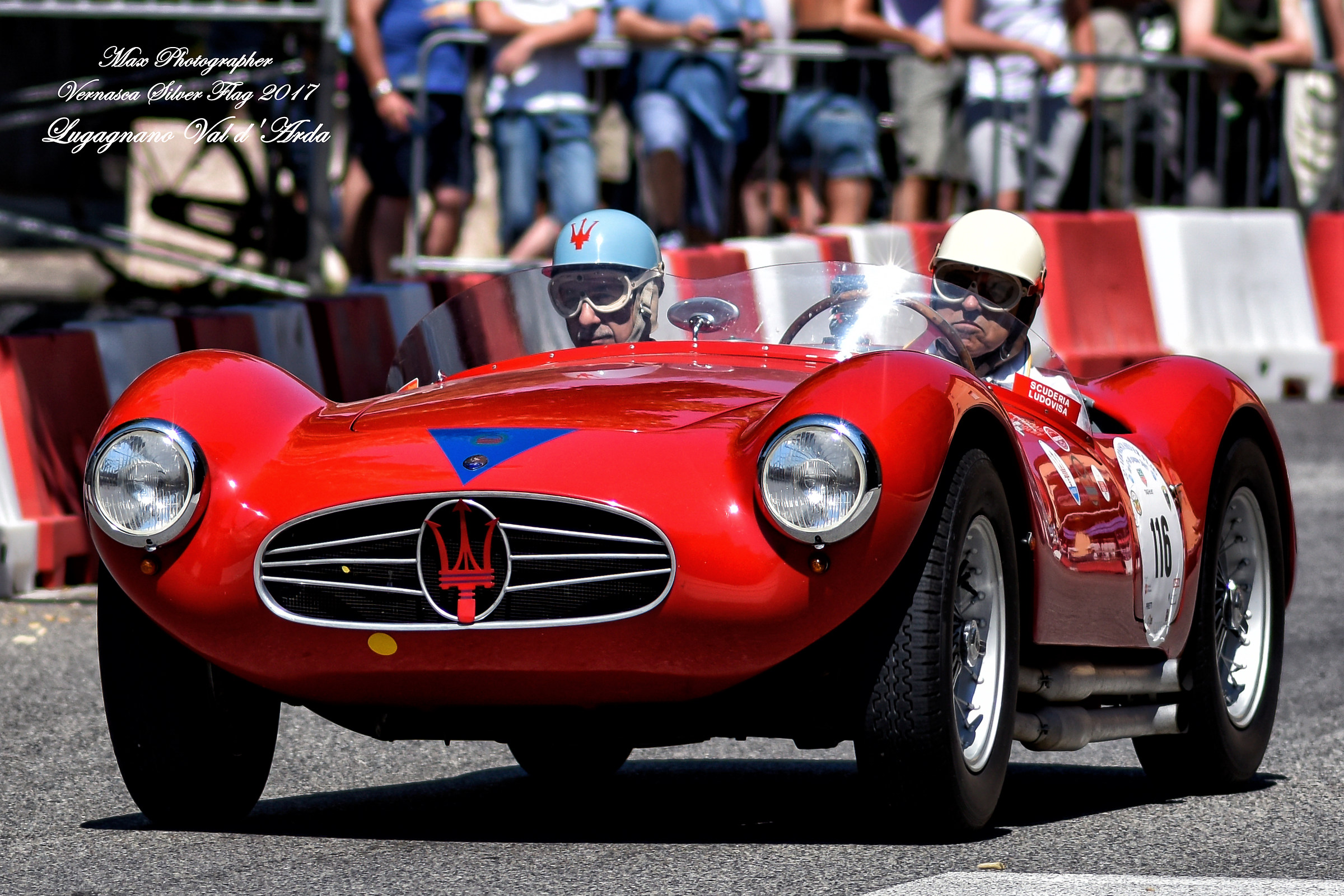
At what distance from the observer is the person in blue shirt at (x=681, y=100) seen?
37.3 ft

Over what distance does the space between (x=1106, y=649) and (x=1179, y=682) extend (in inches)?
15.6

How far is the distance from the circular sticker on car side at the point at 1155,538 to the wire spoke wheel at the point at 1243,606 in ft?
1.16

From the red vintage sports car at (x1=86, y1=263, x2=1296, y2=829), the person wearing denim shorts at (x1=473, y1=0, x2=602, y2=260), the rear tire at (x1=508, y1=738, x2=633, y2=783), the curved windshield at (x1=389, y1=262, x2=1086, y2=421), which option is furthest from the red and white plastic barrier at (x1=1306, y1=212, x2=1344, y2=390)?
the red vintage sports car at (x1=86, y1=263, x2=1296, y2=829)

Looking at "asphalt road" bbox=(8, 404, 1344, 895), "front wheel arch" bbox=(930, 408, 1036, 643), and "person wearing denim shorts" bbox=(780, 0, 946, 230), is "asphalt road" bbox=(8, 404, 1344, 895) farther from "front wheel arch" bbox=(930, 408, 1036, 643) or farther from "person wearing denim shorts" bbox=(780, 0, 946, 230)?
"person wearing denim shorts" bbox=(780, 0, 946, 230)

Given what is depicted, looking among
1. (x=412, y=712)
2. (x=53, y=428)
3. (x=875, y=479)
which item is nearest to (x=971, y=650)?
(x=875, y=479)

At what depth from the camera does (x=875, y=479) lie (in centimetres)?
426

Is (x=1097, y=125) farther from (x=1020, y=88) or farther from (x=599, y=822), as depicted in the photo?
(x=599, y=822)

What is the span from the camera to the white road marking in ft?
13.2

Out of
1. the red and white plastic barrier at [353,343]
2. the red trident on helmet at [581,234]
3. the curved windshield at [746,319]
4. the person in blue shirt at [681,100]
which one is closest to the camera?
the curved windshield at [746,319]

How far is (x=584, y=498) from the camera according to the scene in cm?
427

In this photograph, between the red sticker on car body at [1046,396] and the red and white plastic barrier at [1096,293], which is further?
the red and white plastic barrier at [1096,293]

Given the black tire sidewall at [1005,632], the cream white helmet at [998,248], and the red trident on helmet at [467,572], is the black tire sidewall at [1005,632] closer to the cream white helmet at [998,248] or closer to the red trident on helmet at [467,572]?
the red trident on helmet at [467,572]

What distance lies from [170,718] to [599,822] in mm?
923

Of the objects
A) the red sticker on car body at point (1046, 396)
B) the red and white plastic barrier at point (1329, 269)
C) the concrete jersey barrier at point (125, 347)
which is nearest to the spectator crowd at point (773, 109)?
the red and white plastic barrier at point (1329, 269)
